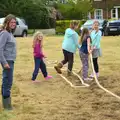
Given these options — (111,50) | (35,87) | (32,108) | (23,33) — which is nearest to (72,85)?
(35,87)

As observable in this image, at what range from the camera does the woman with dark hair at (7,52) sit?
25.9ft

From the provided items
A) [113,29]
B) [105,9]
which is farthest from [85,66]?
[105,9]

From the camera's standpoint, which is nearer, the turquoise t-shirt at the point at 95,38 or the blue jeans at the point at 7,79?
the blue jeans at the point at 7,79

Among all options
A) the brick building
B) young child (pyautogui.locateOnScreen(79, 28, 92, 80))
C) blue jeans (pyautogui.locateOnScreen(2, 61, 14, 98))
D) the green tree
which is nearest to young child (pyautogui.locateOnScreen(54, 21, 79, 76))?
young child (pyautogui.locateOnScreen(79, 28, 92, 80))

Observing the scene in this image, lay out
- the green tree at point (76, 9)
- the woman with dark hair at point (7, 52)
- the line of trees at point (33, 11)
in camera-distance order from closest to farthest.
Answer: the woman with dark hair at point (7, 52)
the line of trees at point (33, 11)
the green tree at point (76, 9)

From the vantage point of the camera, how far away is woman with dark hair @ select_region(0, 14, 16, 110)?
25.9 ft

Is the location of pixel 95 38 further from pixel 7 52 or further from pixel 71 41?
pixel 7 52

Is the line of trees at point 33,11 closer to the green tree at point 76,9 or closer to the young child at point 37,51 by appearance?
the green tree at point 76,9

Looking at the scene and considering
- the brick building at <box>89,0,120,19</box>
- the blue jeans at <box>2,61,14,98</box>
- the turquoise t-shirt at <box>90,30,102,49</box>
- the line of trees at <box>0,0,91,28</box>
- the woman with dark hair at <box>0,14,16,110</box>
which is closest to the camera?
the woman with dark hair at <box>0,14,16,110</box>

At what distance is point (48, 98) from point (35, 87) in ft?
A: 4.97

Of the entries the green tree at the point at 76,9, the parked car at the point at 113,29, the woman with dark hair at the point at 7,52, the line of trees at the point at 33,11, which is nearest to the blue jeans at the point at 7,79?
the woman with dark hair at the point at 7,52

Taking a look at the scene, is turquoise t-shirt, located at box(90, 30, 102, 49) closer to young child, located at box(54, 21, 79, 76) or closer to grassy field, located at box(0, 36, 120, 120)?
young child, located at box(54, 21, 79, 76)

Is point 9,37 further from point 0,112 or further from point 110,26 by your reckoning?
point 110,26

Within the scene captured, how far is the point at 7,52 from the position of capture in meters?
8.02
